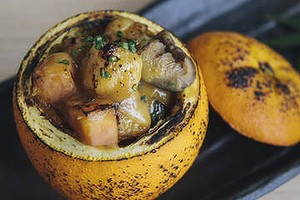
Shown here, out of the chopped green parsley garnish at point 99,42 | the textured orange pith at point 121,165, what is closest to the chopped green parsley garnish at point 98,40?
the chopped green parsley garnish at point 99,42

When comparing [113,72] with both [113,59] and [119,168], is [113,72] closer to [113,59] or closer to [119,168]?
[113,59]

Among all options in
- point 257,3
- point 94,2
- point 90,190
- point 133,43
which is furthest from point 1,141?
point 257,3

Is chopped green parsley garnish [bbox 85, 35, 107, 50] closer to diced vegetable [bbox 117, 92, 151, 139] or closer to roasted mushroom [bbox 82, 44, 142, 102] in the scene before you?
roasted mushroom [bbox 82, 44, 142, 102]

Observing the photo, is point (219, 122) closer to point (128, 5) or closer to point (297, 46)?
point (297, 46)

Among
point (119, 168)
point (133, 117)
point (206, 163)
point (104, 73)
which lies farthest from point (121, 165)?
point (206, 163)

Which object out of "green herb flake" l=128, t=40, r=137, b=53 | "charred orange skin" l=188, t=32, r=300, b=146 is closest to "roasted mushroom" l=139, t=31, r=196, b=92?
"green herb flake" l=128, t=40, r=137, b=53

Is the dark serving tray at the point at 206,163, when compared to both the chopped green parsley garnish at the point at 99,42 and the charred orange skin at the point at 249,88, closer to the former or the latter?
the charred orange skin at the point at 249,88

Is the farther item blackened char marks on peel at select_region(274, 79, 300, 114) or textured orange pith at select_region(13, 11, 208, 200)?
blackened char marks on peel at select_region(274, 79, 300, 114)
